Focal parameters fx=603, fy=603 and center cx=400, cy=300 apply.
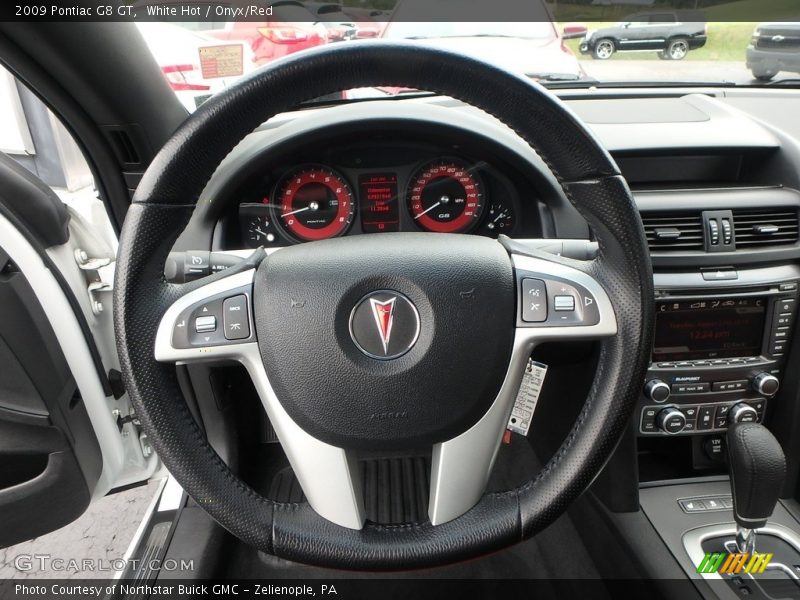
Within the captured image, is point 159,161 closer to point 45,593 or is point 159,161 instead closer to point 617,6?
point 617,6

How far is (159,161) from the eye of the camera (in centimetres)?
81

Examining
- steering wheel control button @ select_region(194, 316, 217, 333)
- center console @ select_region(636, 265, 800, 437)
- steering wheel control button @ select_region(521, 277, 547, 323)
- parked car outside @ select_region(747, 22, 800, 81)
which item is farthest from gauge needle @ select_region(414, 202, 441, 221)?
parked car outside @ select_region(747, 22, 800, 81)

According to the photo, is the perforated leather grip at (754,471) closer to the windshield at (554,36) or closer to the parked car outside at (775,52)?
the windshield at (554,36)

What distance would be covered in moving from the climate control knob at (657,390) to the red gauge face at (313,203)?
0.83 meters

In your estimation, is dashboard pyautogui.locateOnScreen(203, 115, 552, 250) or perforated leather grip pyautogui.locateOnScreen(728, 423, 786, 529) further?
dashboard pyautogui.locateOnScreen(203, 115, 552, 250)

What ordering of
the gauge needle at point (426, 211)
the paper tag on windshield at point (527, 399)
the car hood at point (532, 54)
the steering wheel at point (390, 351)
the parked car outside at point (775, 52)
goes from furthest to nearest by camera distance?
the parked car outside at point (775, 52)
the car hood at point (532, 54)
the gauge needle at point (426, 211)
the paper tag on windshield at point (527, 399)
the steering wheel at point (390, 351)

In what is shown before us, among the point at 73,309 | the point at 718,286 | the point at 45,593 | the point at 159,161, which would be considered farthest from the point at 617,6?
the point at 45,593

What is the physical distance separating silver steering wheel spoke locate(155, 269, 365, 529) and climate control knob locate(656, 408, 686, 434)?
0.86 metres

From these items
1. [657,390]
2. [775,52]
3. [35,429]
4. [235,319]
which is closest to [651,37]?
[775,52]

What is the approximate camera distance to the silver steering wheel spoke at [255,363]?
2.87 ft

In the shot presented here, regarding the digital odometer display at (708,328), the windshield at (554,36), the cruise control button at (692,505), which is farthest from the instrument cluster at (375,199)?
the cruise control button at (692,505)

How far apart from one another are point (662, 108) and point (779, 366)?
2.54 ft

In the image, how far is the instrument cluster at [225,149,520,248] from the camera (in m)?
1.48

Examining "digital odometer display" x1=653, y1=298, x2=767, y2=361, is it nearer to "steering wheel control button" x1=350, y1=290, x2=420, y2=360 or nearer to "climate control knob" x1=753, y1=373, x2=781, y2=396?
"climate control knob" x1=753, y1=373, x2=781, y2=396
